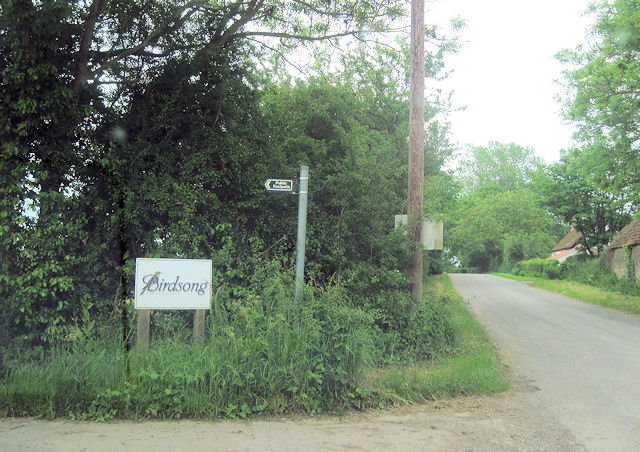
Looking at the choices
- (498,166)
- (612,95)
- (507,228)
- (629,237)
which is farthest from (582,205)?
(498,166)

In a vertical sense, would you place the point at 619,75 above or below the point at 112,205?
above

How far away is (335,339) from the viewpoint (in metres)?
5.74

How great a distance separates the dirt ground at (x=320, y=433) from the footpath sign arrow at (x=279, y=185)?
2.95 metres

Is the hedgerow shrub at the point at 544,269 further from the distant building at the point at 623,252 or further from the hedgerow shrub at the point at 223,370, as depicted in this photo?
the hedgerow shrub at the point at 223,370

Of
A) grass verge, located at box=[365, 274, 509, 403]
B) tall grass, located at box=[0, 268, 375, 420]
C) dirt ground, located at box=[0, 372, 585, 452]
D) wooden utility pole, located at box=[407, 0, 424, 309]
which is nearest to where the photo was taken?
dirt ground, located at box=[0, 372, 585, 452]

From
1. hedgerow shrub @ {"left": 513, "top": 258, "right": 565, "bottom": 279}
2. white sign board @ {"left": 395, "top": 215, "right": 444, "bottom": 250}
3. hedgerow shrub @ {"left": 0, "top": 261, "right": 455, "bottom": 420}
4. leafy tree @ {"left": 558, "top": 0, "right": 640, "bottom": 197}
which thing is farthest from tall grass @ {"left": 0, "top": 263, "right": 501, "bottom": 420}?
hedgerow shrub @ {"left": 513, "top": 258, "right": 565, "bottom": 279}

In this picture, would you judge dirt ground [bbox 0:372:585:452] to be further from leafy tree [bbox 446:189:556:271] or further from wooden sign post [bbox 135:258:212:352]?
leafy tree [bbox 446:189:556:271]

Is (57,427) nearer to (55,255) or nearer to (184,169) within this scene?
(55,255)

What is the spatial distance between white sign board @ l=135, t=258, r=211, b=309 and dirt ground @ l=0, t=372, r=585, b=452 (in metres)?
1.57

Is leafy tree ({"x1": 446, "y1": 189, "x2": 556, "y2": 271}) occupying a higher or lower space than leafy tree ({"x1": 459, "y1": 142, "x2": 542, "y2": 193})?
lower

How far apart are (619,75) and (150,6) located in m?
13.7

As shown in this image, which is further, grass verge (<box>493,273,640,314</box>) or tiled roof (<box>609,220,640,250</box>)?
tiled roof (<box>609,220,640,250</box>)

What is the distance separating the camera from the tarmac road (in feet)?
17.1

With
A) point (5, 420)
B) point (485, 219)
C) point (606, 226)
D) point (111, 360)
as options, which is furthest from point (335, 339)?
point (485, 219)
